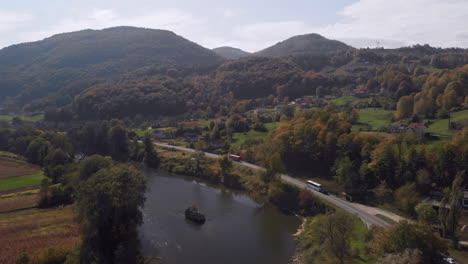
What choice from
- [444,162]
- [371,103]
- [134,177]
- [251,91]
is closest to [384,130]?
[444,162]

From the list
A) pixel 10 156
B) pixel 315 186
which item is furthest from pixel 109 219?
pixel 10 156

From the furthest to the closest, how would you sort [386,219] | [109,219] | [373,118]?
[373,118] < [386,219] < [109,219]

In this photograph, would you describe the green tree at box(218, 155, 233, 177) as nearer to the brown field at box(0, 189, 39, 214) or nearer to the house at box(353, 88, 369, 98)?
the brown field at box(0, 189, 39, 214)

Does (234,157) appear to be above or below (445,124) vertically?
below

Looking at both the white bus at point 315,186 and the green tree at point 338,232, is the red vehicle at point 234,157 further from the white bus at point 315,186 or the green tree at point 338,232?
the green tree at point 338,232

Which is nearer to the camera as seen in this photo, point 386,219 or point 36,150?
point 386,219

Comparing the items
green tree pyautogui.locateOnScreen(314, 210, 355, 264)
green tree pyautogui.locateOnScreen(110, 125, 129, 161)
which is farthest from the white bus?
green tree pyautogui.locateOnScreen(110, 125, 129, 161)

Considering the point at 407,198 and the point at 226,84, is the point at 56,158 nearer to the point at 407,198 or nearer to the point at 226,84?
the point at 407,198
